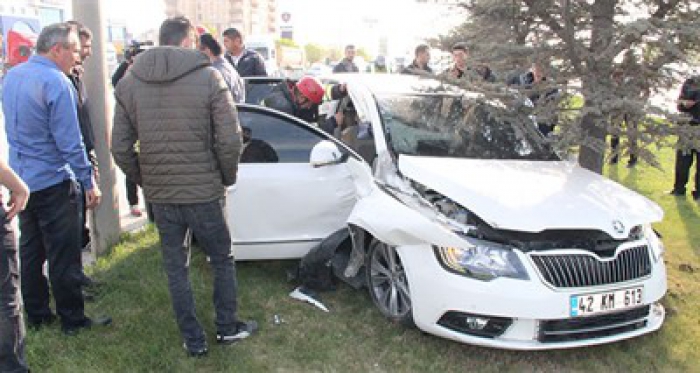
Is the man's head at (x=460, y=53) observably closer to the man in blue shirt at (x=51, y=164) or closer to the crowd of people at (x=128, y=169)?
the crowd of people at (x=128, y=169)

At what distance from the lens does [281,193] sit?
4156 millimetres

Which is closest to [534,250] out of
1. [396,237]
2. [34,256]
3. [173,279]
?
[396,237]

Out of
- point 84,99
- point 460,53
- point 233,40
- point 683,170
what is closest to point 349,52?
point 233,40

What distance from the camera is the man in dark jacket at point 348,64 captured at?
1112 centimetres

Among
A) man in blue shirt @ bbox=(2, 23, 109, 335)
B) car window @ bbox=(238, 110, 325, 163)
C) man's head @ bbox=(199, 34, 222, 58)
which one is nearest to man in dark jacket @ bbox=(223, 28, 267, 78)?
man's head @ bbox=(199, 34, 222, 58)

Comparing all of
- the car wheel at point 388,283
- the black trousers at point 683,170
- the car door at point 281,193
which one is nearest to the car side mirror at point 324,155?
the car door at point 281,193

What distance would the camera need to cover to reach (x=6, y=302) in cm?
270

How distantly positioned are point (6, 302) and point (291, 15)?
3869 centimetres

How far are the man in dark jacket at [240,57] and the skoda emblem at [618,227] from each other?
500cm

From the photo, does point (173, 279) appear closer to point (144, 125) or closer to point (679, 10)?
point (144, 125)

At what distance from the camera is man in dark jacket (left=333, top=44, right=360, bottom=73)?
438 inches

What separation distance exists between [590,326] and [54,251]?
3062 mm

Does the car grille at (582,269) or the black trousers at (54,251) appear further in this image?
the black trousers at (54,251)

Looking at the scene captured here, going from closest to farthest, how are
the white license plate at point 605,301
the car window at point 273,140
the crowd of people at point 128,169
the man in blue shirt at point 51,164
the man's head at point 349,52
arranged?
1. the crowd of people at point 128,169
2. the white license plate at point 605,301
3. the man in blue shirt at point 51,164
4. the car window at point 273,140
5. the man's head at point 349,52
